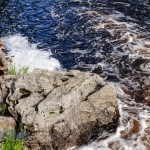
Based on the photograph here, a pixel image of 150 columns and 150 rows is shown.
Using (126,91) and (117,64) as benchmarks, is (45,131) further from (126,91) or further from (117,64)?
(117,64)

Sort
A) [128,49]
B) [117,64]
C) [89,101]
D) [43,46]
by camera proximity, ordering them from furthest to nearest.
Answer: [43,46], [128,49], [117,64], [89,101]

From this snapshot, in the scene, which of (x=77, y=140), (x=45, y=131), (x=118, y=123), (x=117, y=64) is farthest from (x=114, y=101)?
(x=117, y=64)

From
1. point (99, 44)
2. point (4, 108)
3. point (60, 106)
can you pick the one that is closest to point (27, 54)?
point (99, 44)

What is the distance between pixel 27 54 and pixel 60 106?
764cm

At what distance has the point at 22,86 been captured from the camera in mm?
10906

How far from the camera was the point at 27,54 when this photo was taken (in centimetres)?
1711

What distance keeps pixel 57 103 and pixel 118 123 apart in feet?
8.12

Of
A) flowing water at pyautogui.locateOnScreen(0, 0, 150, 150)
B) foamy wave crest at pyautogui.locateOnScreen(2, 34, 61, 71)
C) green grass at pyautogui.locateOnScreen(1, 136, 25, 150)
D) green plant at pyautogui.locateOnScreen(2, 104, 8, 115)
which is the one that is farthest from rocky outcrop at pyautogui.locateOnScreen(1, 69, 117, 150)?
foamy wave crest at pyautogui.locateOnScreen(2, 34, 61, 71)

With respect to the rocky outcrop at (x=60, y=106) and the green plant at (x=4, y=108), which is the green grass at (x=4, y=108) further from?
the rocky outcrop at (x=60, y=106)

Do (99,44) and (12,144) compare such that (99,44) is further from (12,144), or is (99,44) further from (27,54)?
(12,144)

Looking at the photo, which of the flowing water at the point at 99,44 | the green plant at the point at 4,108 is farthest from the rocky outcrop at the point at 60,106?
the flowing water at the point at 99,44

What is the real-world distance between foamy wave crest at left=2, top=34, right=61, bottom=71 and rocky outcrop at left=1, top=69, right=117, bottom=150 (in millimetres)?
4496

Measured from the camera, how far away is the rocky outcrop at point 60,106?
980 cm

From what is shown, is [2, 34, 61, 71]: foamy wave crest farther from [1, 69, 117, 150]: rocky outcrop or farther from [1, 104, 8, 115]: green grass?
[1, 104, 8, 115]: green grass
